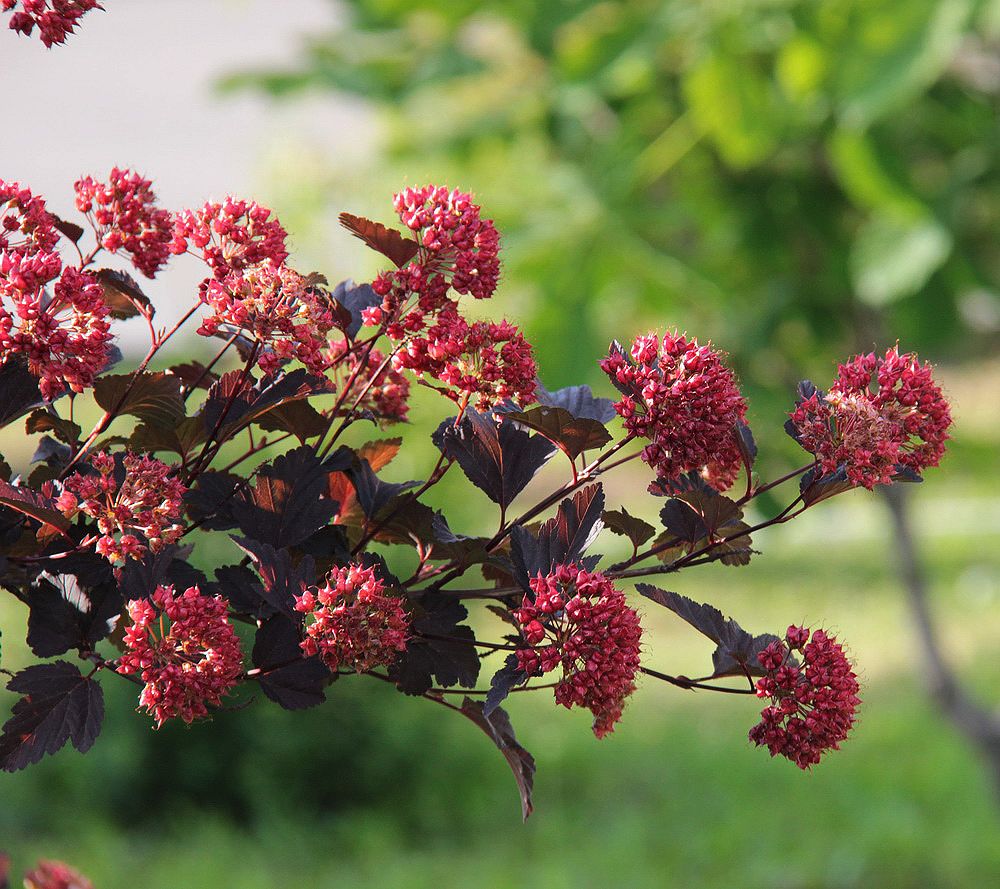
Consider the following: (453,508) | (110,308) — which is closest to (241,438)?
(453,508)

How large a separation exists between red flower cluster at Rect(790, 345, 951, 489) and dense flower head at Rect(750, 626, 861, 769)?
5.1 inches

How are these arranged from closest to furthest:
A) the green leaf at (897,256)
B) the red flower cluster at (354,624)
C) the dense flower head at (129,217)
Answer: the red flower cluster at (354,624), the dense flower head at (129,217), the green leaf at (897,256)

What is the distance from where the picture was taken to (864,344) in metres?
3.80

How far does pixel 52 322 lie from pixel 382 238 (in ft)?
0.82

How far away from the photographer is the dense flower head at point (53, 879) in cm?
118

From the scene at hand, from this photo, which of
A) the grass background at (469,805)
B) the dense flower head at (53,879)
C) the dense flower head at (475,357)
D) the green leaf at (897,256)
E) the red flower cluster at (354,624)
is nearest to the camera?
the red flower cluster at (354,624)

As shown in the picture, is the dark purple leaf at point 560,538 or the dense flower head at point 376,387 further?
the dense flower head at point 376,387

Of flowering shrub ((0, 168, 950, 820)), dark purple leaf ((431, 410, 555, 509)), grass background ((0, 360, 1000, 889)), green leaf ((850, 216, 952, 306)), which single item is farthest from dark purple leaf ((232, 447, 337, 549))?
grass background ((0, 360, 1000, 889))

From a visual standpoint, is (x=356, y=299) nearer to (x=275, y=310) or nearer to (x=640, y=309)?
(x=275, y=310)

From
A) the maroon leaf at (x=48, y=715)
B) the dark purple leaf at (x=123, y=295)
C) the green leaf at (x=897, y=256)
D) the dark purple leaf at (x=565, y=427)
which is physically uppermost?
the green leaf at (x=897, y=256)

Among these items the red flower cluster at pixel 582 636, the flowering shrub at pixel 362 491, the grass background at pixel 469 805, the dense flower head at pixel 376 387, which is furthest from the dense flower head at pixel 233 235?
the grass background at pixel 469 805

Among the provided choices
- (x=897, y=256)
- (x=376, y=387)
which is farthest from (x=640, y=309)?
(x=376, y=387)

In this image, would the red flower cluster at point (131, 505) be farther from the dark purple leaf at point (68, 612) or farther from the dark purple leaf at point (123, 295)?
the dark purple leaf at point (123, 295)

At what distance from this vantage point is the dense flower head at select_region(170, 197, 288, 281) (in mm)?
996
